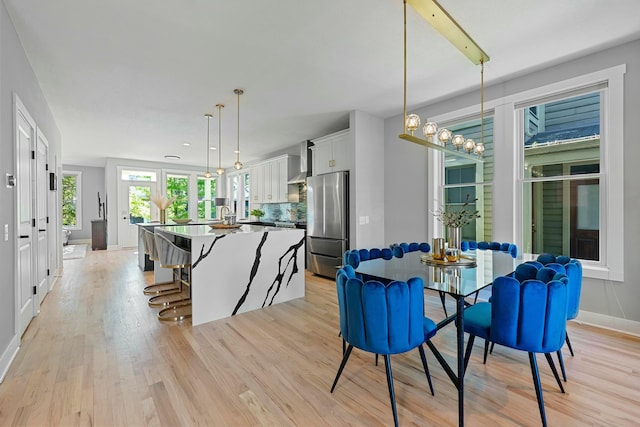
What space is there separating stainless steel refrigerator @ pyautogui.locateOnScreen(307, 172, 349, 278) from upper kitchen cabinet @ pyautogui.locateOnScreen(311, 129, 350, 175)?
245mm

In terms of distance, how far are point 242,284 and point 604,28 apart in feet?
13.7

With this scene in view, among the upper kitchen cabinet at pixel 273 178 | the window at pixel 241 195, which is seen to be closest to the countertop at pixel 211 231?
the upper kitchen cabinet at pixel 273 178

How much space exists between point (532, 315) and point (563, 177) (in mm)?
2365

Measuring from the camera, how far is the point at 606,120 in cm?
292

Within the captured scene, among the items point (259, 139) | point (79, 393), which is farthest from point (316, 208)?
point (79, 393)

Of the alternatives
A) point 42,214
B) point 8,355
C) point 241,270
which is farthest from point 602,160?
point 42,214

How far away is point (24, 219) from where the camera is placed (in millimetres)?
2896

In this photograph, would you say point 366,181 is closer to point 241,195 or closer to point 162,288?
point 162,288

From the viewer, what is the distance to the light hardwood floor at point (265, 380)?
1698mm

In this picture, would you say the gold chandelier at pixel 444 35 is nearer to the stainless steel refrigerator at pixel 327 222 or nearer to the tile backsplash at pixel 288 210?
the stainless steel refrigerator at pixel 327 222

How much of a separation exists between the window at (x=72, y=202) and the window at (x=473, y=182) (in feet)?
37.7

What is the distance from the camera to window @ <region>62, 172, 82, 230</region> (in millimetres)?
9922

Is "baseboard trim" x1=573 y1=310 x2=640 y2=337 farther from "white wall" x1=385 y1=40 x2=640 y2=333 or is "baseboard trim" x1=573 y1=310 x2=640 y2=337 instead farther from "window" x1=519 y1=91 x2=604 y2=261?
"window" x1=519 y1=91 x2=604 y2=261

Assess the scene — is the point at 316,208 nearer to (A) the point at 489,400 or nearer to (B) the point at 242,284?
(B) the point at 242,284
